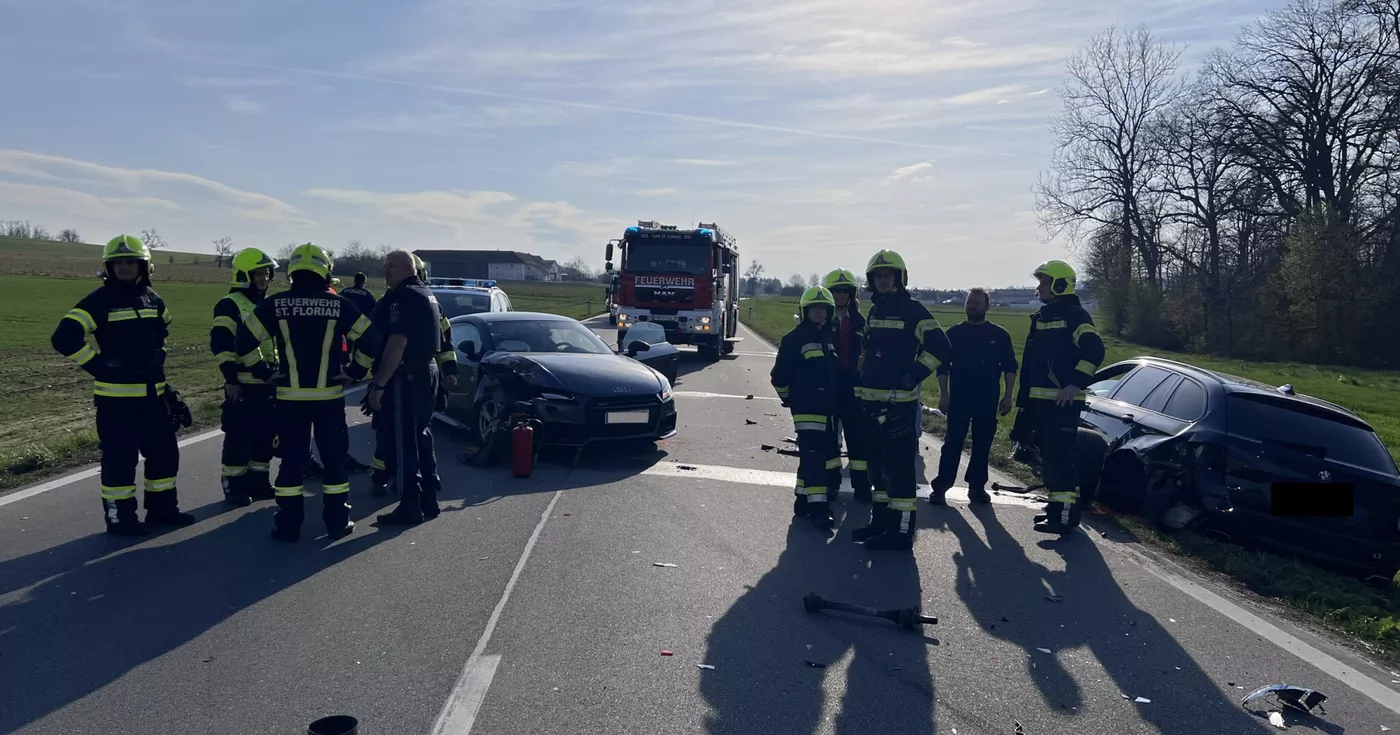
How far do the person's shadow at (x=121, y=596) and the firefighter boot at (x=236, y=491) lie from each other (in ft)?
1.00

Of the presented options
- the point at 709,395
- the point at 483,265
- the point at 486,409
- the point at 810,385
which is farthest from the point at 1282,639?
the point at 483,265

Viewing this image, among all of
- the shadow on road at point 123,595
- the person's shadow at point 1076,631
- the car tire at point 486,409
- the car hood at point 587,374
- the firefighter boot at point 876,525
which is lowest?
the shadow on road at point 123,595

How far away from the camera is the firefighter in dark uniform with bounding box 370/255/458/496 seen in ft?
22.1

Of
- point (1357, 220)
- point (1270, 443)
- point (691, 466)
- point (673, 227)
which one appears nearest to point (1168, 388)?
point (1270, 443)

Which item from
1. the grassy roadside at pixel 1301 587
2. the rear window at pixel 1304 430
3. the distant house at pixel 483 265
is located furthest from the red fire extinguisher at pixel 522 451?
the distant house at pixel 483 265

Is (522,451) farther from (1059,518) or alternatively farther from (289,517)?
(1059,518)

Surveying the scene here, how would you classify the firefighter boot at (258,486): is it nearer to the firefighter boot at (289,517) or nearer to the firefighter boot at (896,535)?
the firefighter boot at (289,517)

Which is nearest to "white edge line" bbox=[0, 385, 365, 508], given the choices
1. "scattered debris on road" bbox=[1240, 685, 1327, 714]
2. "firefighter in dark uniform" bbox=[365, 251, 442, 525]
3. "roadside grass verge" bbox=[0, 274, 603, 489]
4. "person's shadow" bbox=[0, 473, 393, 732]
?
"roadside grass verge" bbox=[0, 274, 603, 489]

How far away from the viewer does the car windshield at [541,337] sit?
9953mm

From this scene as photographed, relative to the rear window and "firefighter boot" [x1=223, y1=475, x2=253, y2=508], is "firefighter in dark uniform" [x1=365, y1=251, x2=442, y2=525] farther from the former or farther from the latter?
the rear window

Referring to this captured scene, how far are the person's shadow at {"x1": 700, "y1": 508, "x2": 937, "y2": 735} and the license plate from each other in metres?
3.36

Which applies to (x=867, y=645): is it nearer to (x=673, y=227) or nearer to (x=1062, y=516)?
(x=1062, y=516)

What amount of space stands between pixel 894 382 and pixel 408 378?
342 cm

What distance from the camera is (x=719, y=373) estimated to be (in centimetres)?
1978
